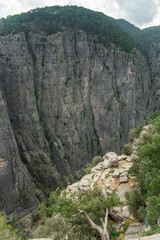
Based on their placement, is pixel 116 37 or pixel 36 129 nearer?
pixel 36 129

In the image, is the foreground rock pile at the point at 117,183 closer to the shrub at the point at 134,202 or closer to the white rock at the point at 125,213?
the white rock at the point at 125,213

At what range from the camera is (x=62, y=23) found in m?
63.2

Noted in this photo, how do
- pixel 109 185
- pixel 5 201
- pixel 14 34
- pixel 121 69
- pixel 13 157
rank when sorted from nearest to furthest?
pixel 109 185 < pixel 5 201 < pixel 13 157 < pixel 14 34 < pixel 121 69

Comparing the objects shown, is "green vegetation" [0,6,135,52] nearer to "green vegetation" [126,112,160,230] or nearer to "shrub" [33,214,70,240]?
"shrub" [33,214,70,240]

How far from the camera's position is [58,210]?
10914 millimetres

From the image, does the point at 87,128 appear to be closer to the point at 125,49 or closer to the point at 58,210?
the point at 125,49

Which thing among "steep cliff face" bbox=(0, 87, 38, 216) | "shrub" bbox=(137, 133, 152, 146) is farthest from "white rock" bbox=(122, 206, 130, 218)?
"steep cliff face" bbox=(0, 87, 38, 216)

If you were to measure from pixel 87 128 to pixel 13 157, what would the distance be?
3133 cm

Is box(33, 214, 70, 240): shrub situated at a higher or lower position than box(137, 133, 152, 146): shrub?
lower

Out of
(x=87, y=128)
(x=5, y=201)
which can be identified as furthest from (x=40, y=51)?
(x=5, y=201)

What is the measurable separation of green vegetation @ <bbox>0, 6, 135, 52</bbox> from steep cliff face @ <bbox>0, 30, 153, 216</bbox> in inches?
113

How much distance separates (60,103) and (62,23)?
30919 millimetres

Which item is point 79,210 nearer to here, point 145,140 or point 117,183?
point 117,183

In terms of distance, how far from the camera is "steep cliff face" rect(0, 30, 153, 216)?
47.0m
